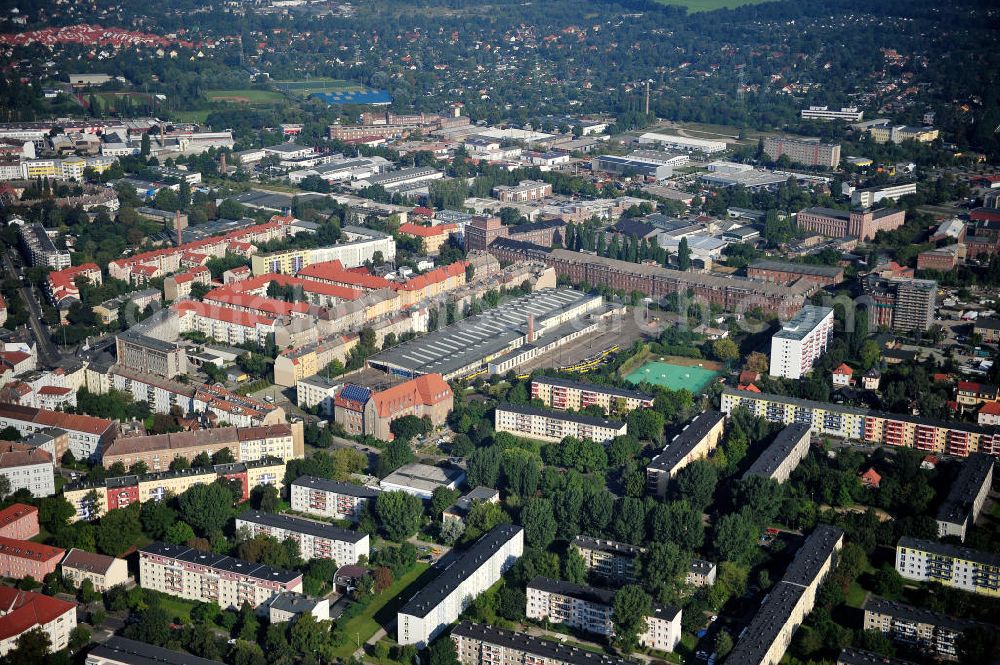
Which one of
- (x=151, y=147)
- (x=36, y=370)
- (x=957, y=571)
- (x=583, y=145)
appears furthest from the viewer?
(x=583, y=145)

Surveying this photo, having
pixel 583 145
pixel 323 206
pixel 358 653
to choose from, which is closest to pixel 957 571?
pixel 358 653

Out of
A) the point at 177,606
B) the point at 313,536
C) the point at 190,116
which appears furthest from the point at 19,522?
the point at 190,116

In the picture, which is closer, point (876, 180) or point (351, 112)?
point (876, 180)

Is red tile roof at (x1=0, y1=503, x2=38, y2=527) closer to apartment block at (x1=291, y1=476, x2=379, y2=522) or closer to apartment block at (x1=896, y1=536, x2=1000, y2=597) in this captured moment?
apartment block at (x1=291, y1=476, x2=379, y2=522)

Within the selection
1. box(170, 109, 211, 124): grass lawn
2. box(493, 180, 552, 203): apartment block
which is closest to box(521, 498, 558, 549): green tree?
box(493, 180, 552, 203): apartment block

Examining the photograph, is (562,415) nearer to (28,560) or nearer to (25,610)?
(28,560)

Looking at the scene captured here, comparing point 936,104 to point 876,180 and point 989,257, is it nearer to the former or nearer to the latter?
point 876,180

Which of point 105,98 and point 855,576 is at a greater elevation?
point 105,98
